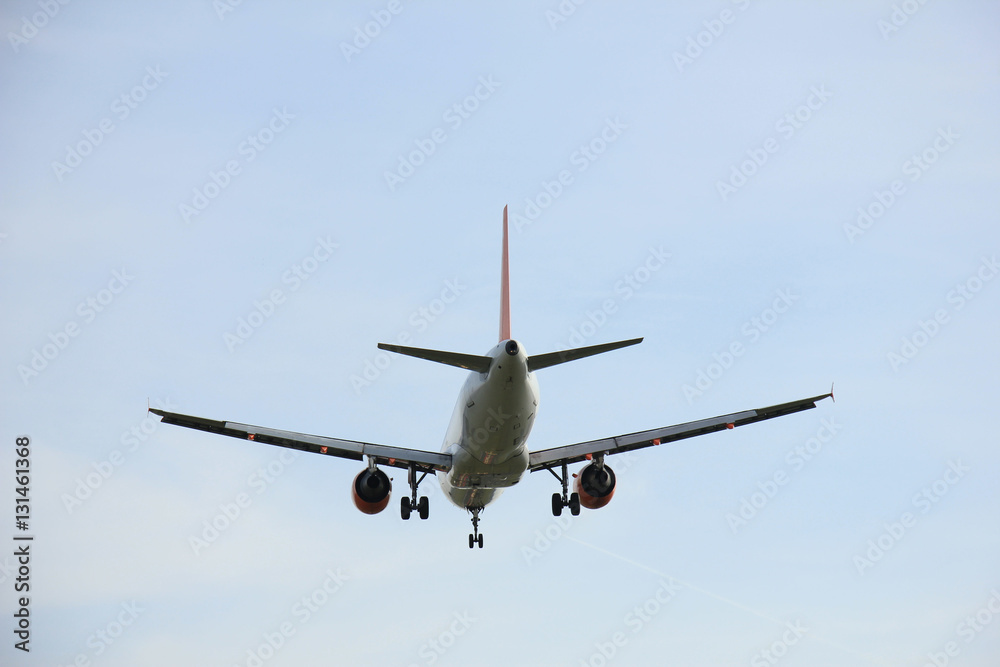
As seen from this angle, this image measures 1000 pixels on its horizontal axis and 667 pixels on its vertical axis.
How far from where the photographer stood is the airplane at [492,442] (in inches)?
1572

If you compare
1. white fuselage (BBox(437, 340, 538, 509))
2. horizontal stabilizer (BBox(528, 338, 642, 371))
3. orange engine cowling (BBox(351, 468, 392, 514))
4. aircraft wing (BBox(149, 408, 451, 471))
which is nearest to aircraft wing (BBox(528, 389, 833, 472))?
white fuselage (BBox(437, 340, 538, 509))

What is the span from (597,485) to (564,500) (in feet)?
7.41

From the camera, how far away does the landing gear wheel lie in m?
51.9

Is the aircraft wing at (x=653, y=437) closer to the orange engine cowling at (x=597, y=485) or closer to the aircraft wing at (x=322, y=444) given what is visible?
the orange engine cowling at (x=597, y=485)

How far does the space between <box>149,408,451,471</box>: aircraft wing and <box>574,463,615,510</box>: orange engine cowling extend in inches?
244

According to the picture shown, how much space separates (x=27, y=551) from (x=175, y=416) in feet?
54.1

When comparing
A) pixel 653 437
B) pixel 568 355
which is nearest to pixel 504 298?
pixel 653 437

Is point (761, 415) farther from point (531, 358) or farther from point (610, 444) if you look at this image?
point (531, 358)

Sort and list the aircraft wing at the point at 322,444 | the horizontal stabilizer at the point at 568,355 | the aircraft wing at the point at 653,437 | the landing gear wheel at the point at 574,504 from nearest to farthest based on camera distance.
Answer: the horizontal stabilizer at the point at 568,355 < the aircraft wing at the point at 322,444 < the aircraft wing at the point at 653,437 < the landing gear wheel at the point at 574,504

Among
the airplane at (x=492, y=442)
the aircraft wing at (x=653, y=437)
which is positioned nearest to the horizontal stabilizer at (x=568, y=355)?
the airplane at (x=492, y=442)

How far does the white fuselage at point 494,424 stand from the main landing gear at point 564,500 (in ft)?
12.1

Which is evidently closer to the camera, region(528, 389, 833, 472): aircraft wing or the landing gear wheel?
region(528, 389, 833, 472): aircraft wing

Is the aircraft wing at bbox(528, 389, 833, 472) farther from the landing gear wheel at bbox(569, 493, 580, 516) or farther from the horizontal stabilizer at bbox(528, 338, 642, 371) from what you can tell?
the horizontal stabilizer at bbox(528, 338, 642, 371)

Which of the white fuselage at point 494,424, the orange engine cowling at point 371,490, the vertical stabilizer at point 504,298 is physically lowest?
the orange engine cowling at point 371,490
